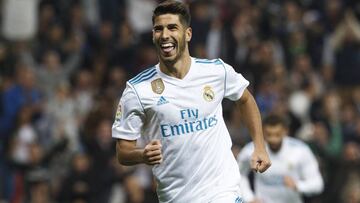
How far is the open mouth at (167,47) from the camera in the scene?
7.35 m

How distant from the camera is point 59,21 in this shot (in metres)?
17.4

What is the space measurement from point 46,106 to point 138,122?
8.06 m

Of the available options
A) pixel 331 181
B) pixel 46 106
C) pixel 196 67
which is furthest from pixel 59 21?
pixel 196 67

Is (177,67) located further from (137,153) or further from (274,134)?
(274,134)

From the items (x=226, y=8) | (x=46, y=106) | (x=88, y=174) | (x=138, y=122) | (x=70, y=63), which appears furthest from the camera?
(x=226, y=8)

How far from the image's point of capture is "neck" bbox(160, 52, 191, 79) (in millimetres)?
7543

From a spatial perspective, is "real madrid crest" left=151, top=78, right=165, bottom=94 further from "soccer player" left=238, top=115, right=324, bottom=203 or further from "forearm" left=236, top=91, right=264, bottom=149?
"soccer player" left=238, top=115, right=324, bottom=203

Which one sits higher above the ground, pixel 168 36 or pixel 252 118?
pixel 168 36

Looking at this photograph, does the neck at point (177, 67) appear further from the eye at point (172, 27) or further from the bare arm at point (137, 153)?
the bare arm at point (137, 153)

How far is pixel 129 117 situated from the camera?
7.39m

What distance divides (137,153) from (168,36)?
84 centimetres

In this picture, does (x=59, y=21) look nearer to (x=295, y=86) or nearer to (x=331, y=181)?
(x=295, y=86)

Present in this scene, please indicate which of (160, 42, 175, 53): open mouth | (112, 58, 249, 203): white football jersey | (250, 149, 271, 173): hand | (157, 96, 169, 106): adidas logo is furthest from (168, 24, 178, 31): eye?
(250, 149, 271, 173): hand

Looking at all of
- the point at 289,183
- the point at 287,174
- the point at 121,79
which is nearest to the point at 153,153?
the point at 289,183
